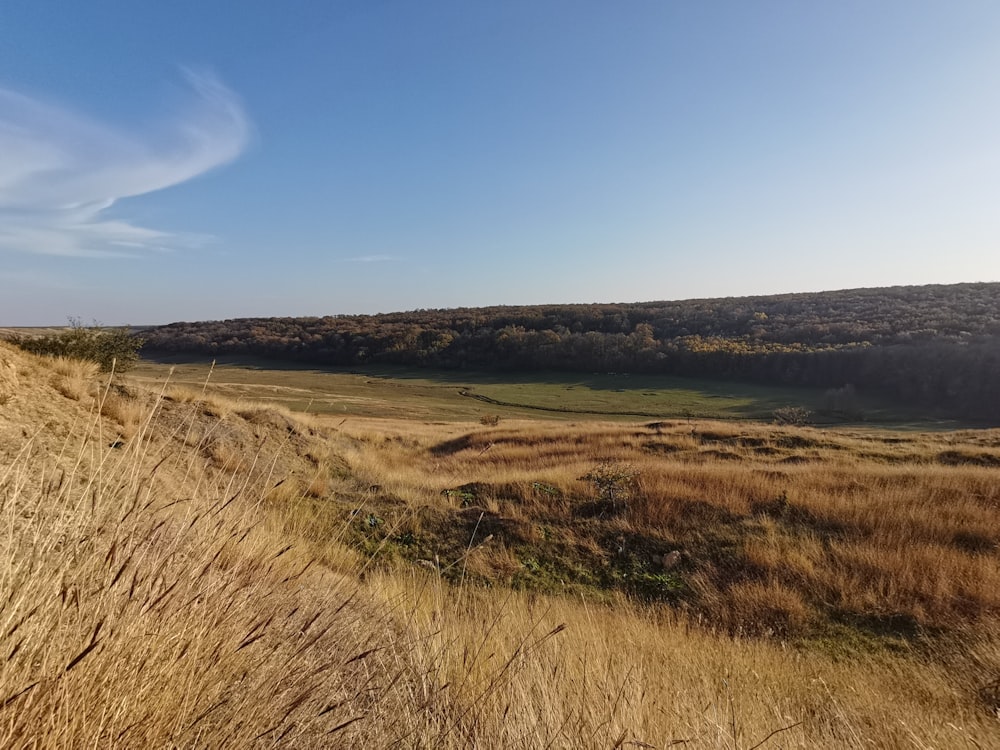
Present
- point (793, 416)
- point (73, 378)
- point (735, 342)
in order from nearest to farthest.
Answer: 1. point (73, 378)
2. point (793, 416)
3. point (735, 342)

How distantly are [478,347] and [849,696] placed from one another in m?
93.5

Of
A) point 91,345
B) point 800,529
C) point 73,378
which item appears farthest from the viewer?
point 91,345

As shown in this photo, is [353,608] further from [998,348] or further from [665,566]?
[998,348]

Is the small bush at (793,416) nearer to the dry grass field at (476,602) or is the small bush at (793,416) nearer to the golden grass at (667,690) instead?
the dry grass field at (476,602)

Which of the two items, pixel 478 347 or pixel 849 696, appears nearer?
pixel 849 696

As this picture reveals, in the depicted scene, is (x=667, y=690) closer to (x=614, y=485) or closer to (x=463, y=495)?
(x=614, y=485)

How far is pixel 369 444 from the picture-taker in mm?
19750

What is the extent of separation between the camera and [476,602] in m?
4.39

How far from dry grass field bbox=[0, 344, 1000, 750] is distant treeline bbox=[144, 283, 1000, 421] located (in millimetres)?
44090

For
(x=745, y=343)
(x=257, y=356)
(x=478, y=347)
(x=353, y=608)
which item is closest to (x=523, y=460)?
(x=353, y=608)

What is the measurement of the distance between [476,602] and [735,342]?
276 ft

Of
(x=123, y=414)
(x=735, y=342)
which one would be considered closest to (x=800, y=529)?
(x=123, y=414)

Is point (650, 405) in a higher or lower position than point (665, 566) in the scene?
lower

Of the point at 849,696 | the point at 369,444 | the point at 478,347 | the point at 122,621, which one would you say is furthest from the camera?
the point at 478,347
